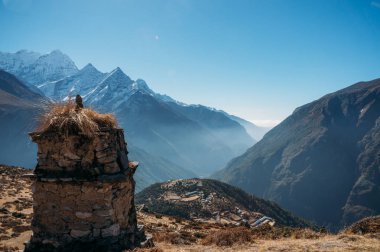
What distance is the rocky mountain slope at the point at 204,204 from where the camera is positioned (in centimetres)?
4253

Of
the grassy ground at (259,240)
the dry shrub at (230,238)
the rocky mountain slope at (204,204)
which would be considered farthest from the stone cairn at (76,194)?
the rocky mountain slope at (204,204)

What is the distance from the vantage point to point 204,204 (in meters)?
48.7

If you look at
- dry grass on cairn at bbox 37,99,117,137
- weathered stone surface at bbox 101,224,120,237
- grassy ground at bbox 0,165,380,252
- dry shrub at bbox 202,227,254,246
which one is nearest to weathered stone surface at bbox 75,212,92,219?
weathered stone surface at bbox 101,224,120,237

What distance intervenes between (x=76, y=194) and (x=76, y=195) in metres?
0.03

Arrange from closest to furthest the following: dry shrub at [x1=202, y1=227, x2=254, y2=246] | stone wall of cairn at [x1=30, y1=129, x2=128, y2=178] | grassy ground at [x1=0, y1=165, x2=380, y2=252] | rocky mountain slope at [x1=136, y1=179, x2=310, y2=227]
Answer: grassy ground at [x1=0, y1=165, x2=380, y2=252] < stone wall of cairn at [x1=30, y1=129, x2=128, y2=178] < dry shrub at [x1=202, y1=227, x2=254, y2=246] < rocky mountain slope at [x1=136, y1=179, x2=310, y2=227]

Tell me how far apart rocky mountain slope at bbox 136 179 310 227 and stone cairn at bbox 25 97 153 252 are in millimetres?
21576

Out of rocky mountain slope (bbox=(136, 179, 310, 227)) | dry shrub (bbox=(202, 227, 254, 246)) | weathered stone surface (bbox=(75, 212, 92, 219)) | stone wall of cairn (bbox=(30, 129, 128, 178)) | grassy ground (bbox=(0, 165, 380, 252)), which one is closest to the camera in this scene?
grassy ground (bbox=(0, 165, 380, 252))

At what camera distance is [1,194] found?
27.5m

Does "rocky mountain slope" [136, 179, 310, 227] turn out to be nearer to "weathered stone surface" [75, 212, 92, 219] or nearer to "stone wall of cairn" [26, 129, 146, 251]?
"stone wall of cairn" [26, 129, 146, 251]

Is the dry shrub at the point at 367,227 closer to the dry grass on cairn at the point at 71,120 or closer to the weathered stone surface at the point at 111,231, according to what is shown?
the weathered stone surface at the point at 111,231

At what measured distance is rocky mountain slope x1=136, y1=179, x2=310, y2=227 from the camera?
140ft

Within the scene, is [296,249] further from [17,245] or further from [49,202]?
[17,245]

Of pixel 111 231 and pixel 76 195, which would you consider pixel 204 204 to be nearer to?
pixel 111 231

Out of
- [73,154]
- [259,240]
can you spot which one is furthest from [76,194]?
[259,240]
